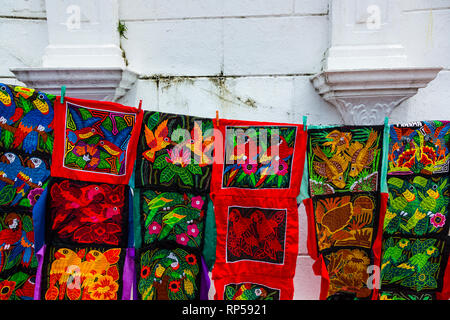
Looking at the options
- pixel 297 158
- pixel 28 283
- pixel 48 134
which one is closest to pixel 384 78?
pixel 297 158

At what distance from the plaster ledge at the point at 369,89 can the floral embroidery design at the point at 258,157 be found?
1.56 feet

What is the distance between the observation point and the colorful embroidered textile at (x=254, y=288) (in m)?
1.50

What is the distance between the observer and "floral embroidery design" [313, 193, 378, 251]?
1483mm

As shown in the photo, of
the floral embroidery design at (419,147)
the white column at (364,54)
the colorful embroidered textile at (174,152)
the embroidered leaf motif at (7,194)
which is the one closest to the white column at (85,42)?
the colorful embroidered textile at (174,152)

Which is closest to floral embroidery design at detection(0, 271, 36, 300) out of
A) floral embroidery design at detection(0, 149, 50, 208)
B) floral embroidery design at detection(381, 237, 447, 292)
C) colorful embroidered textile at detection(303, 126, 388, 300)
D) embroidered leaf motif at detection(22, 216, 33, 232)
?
embroidered leaf motif at detection(22, 216, 33, 232)

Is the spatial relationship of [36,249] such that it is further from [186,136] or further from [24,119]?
[186,136]

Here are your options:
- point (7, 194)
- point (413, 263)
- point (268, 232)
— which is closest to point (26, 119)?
point (7, 194)

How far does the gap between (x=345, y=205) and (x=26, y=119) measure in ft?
5.15

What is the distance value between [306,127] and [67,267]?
1.35m

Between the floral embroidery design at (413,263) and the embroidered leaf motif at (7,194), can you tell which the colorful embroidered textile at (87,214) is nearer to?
the embroidered leaf motif at (7,194)

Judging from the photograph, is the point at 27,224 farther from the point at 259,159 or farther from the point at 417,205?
the point at 417,205

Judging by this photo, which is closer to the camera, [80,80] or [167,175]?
[167,175]

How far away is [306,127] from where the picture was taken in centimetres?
144

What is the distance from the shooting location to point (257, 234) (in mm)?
1517
